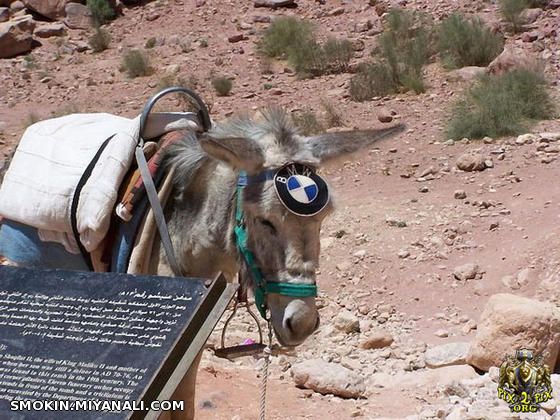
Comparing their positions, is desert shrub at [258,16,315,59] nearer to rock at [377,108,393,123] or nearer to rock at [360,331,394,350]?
rock at [377,108,393,123]

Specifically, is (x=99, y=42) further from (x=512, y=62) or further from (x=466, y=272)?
(x=466, y=272)

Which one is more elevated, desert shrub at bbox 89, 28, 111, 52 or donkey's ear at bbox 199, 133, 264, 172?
donkey's ear at bbox 199, 133, 264, 172

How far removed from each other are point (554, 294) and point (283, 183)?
3.47 metres

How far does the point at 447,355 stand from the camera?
531 centimetres

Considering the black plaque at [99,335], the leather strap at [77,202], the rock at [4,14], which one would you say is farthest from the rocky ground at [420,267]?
the rock at [4,14]

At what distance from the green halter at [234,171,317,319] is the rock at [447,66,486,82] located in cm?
952

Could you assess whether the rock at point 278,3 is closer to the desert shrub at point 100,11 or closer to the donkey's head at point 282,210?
the desert shrub at point 100,11

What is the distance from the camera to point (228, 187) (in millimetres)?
3270

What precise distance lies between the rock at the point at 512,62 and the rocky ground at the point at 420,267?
1.24 feet

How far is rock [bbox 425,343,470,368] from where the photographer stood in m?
5.22

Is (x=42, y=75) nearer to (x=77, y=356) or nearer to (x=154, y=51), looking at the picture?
(x=154, y=51)

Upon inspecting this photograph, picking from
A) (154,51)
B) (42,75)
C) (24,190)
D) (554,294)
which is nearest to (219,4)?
(154,51)

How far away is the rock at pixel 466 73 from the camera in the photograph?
40.1 feet

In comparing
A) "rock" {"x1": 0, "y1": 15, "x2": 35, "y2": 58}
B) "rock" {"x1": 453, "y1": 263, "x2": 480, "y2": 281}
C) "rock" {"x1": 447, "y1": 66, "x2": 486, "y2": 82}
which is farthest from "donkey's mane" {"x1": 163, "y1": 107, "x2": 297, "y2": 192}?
"rock" {"x1": 0, "y1": 15, "x2": 35, "y2": 58}
